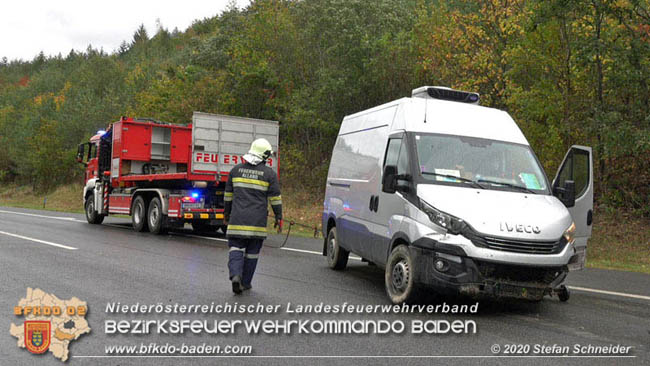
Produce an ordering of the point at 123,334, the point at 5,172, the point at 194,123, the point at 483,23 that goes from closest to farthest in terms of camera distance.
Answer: the point at 123,334 → the point at 194,123 → the point at 483,23 → the point at 5,172

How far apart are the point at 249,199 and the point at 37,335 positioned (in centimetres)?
290

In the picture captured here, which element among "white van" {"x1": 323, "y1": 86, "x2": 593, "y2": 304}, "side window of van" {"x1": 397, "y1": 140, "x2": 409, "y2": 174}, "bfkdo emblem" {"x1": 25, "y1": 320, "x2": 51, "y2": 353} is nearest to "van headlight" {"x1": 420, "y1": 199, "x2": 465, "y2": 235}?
"white van" {"x1": 323, "y1": 86, "x2": 593, "y2": 304}

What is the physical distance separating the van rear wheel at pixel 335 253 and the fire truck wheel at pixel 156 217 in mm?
7204

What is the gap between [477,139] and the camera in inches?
298

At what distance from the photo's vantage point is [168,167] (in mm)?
18219

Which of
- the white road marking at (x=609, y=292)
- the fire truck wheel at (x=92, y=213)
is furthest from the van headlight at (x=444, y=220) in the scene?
the fire truck wheel at (x=92, y=213)

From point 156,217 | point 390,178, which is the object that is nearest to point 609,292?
point 390,178

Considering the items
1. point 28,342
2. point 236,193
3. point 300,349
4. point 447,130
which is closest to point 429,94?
A: point 447,130

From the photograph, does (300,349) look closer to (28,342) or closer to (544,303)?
(28,342)

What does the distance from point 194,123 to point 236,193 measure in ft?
28.3

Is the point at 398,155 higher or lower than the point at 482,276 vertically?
higher

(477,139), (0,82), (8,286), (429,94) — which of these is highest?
(0,82)

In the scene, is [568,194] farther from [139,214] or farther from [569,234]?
[139,214]

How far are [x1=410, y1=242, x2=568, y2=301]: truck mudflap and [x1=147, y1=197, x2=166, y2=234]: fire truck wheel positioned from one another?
10969 mm
